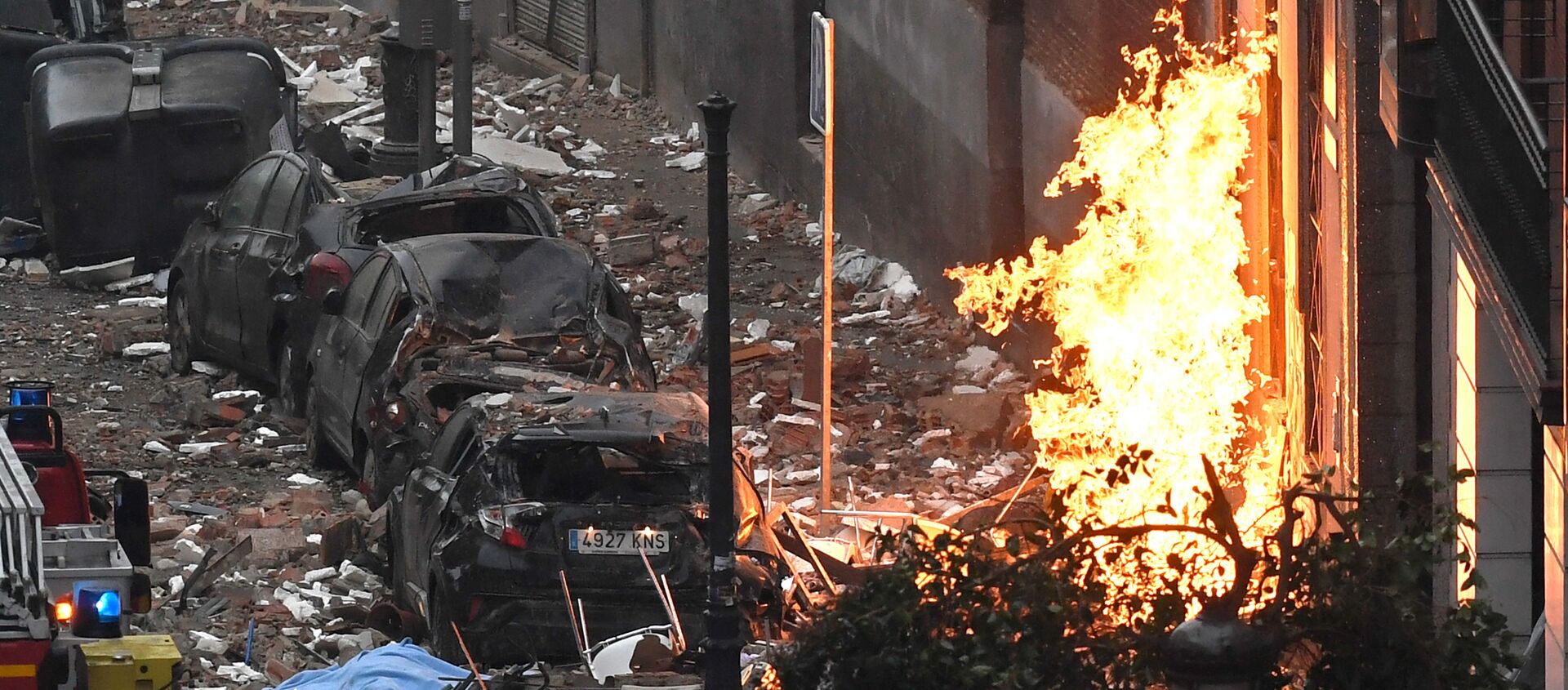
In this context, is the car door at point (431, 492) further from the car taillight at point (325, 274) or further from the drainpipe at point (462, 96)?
the drainpipe at point (462, 96)

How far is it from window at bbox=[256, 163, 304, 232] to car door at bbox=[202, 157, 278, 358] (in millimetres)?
79

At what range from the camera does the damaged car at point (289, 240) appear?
1723 centimetres

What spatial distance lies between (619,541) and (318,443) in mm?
5011

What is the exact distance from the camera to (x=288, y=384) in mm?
17484

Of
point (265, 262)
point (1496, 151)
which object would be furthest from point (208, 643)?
point (1496, 151)

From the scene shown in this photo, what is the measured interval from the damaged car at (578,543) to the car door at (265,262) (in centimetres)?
569

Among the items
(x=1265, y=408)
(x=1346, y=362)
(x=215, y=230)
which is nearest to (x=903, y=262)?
(x=215, y=230)

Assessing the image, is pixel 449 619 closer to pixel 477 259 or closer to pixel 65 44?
pixel 477 259

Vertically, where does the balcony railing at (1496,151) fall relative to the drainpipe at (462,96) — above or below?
below

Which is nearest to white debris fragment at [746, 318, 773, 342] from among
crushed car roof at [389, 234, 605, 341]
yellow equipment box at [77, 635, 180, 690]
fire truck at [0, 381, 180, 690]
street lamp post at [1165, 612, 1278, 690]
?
crushed car roof at [389, 234, 605, 341]


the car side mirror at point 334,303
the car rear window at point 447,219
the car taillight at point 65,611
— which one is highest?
the car rear window at point 447,219

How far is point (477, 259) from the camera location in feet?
52.6

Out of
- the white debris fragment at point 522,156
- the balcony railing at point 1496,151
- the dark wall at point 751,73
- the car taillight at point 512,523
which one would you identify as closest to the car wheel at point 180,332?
the dark wall at point 751,73

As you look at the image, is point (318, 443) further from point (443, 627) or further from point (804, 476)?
point (443, 627)
